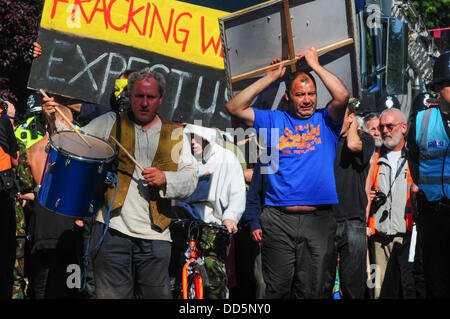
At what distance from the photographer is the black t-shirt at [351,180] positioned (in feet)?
22.6

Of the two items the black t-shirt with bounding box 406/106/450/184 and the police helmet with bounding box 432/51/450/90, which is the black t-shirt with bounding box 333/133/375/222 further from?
the police helmet with bounding box 432/51/450/90

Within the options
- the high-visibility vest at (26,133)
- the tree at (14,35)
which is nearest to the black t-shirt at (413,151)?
the high-visibility vest at (26,133)

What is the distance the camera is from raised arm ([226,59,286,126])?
5589 mm

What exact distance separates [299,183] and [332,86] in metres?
0.83

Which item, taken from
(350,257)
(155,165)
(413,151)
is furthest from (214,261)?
(413,151)

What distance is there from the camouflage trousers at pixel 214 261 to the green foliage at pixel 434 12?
67.5 feet

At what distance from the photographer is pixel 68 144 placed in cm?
517

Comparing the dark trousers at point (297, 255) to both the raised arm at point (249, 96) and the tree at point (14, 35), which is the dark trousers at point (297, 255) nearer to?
the raised arm at point (249, 96)

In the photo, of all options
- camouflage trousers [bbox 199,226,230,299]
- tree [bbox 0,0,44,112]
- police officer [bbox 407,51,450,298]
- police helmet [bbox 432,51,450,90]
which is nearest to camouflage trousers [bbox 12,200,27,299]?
camouflage trousers [bbox 199,226,230,299]

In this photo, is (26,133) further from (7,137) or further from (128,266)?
(128,266)

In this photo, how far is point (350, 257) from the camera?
680 centimetres

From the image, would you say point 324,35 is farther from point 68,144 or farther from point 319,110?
point 68,144

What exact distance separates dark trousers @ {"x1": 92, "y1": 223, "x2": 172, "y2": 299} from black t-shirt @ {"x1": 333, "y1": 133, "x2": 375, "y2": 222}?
2213 millimetres

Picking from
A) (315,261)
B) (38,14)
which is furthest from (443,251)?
(38,14)
